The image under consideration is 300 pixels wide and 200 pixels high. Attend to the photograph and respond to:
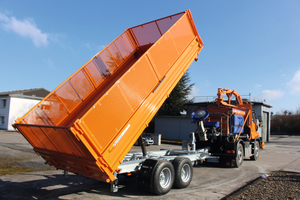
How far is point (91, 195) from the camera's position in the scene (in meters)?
5.82

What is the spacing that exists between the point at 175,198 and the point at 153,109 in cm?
226

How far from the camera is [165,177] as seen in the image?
597cm

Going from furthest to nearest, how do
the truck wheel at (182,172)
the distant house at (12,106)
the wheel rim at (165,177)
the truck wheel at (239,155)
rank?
1. the distant house at (12,106)
2. the truck wheel at (239,155)
3. the truck wheel at (182,172)
4. the wheel rim at (165,177)

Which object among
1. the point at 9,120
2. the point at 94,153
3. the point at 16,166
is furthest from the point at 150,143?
the point at 9,120

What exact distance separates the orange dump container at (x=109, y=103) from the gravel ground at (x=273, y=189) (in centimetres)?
320

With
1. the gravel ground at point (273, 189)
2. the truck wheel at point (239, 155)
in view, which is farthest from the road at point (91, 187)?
the truck wheel at point (239, 155)

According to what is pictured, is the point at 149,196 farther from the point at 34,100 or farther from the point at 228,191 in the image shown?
the point at 34,100

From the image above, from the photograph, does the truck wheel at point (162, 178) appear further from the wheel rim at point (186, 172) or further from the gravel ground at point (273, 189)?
the gravel ground at point (273, 189)

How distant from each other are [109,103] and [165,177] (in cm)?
266

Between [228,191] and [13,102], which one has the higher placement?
[13,102]

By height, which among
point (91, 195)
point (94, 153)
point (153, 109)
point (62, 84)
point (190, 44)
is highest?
point (190, 44)

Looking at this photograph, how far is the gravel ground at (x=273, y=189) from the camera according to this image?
224 inches

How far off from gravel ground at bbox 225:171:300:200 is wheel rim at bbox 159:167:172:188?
5.07ft

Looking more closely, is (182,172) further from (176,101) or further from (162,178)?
(176,101)
